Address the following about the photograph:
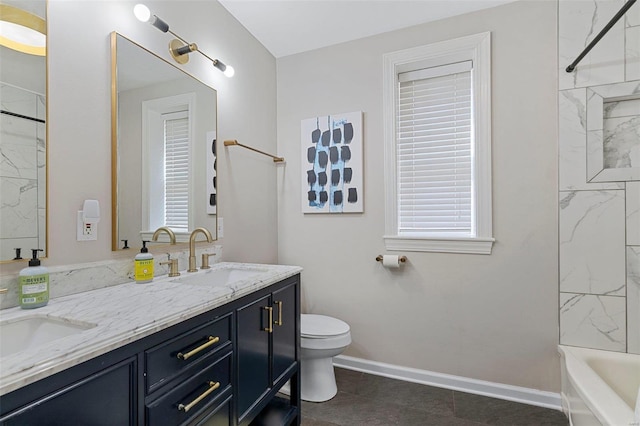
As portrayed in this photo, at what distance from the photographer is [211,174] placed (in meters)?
1.91

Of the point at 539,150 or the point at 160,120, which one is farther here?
the point at 539,150

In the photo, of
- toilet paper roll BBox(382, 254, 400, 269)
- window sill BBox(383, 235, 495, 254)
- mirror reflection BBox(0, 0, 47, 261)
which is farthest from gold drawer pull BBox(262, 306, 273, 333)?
window sill BBox(383, 235, 495, 254)

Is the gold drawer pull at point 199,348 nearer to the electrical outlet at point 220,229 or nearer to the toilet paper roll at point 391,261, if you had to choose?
the electrical outlet at point 220,229

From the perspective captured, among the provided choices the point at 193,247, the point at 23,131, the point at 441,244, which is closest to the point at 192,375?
the point at 193,247

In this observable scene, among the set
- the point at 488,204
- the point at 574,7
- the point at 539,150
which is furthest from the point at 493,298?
the point at 574,7

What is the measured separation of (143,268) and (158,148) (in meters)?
0.62

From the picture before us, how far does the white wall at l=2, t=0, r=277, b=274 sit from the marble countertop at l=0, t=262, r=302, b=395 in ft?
0.66

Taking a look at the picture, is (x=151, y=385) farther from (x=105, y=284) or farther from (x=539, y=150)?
(x=539, y=150)

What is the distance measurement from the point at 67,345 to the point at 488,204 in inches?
86.2

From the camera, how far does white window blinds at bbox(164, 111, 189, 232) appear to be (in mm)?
1640

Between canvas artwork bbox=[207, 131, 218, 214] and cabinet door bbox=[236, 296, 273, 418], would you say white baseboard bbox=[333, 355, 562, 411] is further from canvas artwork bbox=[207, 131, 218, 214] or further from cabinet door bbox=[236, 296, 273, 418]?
canvas artwork bbox=[207, 131, 218, 214]

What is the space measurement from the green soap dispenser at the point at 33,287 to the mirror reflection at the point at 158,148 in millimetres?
324

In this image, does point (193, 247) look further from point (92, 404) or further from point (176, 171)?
point (92, 404)

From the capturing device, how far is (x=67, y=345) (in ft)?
2.32
